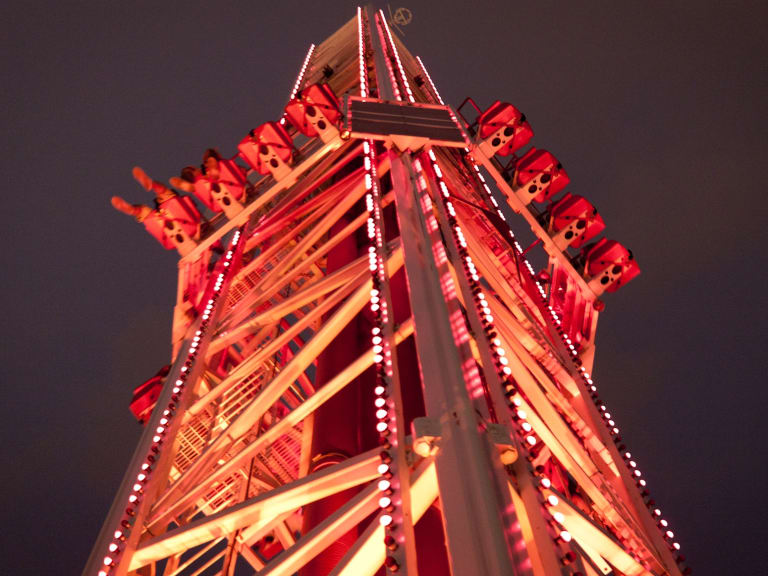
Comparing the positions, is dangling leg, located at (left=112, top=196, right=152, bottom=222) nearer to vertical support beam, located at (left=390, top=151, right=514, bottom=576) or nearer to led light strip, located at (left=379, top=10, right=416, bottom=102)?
led light strip, located at (left=379, top=10, right=416, bottom=102)

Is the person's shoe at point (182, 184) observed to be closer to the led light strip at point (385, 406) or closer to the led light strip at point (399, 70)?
the led light strip at point (399, 70)

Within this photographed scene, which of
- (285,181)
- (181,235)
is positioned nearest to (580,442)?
(285,181)

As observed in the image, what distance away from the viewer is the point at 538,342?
863 cm

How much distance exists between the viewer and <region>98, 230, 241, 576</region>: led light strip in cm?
559

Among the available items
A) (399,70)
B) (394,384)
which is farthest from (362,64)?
(394,384)

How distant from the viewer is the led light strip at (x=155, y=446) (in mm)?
5594

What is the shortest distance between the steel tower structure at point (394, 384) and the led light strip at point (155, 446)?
0.02m

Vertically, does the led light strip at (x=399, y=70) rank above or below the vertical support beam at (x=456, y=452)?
above

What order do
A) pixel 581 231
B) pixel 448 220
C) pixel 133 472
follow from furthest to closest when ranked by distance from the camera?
pixel 581 231, pixel 448 220, pixel 133 472

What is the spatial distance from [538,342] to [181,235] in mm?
6971

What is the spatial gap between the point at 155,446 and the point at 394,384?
3.35m

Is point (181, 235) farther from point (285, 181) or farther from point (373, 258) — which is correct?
point (373, 258)

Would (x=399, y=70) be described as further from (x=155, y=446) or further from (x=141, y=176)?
(x=155, y=446)

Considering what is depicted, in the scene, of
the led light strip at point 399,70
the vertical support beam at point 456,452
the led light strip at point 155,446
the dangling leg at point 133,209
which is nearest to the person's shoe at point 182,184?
the dangling leg at point 133,209
